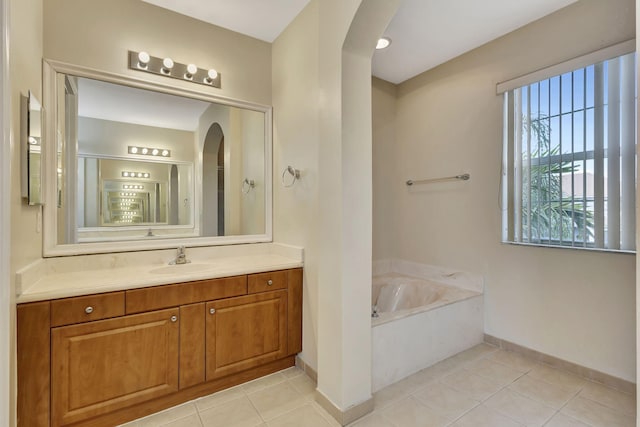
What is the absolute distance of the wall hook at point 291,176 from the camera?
2.20 meters

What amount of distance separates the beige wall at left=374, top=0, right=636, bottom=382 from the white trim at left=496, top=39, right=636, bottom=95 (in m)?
0.05

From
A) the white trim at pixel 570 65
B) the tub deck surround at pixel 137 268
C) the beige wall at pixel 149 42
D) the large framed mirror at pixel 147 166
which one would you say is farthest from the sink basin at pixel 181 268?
the white trim at pixel 570 65

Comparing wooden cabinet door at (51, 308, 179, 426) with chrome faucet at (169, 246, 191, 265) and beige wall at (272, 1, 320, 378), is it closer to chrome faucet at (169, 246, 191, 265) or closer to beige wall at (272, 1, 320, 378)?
chrome faucet at (169, 246, 191, 265)

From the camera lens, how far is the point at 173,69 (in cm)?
214

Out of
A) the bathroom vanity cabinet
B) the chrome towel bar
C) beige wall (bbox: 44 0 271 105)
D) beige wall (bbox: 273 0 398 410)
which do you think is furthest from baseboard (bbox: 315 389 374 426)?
beige wall (bbox: 44 0 271 105)

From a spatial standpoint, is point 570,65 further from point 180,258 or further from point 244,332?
point 180,258

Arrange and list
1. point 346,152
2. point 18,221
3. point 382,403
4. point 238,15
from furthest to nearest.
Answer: point 238,15 < point 382,403 < point 346,152 < point 18,221

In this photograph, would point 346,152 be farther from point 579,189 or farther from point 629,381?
point 629,381

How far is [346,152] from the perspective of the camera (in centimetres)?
162

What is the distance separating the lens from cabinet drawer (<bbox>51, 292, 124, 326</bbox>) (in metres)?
1.41

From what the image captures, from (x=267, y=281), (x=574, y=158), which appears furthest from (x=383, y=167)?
(x=267, y=281)

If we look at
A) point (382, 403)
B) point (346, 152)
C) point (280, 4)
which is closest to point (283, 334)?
point (382, 403)

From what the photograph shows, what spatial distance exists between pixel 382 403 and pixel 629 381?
5.00ft

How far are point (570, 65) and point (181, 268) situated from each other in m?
3.01
